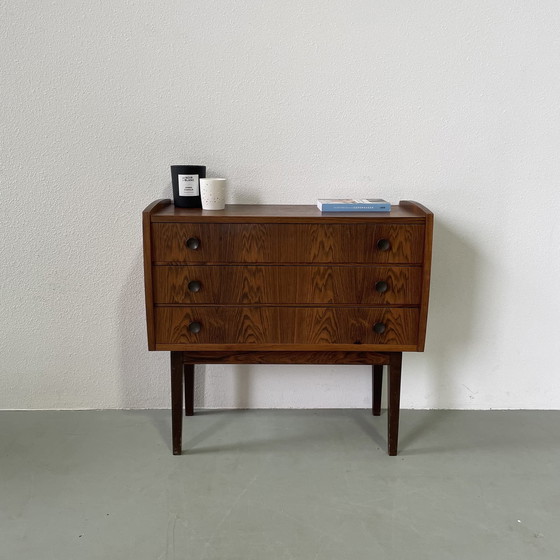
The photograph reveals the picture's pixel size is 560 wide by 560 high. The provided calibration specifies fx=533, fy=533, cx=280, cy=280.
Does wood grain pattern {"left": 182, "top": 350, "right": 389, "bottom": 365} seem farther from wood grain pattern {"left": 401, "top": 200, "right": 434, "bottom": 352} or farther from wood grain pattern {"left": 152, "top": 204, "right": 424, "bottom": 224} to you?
wood grain pattern {"left": 152, "top": 204, "right": 424, "bottom": 224}

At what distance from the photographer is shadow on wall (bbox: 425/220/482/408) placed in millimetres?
1929

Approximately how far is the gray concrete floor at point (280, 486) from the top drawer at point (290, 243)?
646 mm

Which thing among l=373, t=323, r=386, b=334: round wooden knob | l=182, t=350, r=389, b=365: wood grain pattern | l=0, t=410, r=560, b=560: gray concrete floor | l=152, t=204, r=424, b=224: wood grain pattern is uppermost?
l=152, t=204, r=424, b=224: wood grain pattern

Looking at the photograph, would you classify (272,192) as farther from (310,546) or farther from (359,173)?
(310,546)

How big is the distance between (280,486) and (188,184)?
37.7 inches

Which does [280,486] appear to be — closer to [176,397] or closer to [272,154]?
[176,397]

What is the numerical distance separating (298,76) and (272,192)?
394mm

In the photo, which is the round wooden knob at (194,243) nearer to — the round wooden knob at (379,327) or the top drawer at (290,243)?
the top drawer at (290,243)

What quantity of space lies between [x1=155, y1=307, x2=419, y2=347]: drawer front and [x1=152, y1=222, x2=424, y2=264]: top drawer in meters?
0.15

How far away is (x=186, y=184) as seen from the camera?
5.51 feet

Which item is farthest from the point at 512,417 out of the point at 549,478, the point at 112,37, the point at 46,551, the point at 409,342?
the point at 112,37

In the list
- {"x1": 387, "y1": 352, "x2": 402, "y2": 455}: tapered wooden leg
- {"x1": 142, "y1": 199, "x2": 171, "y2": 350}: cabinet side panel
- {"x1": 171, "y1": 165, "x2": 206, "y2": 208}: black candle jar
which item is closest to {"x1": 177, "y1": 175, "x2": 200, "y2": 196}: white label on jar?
{"x1": 171, "y1": 165, "x2": 206, "y2": 208}: black candle jar

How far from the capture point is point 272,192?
187 centimetres

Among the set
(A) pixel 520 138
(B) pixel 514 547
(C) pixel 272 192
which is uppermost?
(A) pixel 520 138
